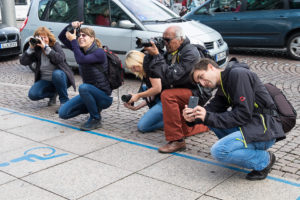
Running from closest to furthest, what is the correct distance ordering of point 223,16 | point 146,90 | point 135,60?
point 135,60 < point 146,90 < point 223,16

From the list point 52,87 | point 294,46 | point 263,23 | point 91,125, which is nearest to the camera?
point 91,125

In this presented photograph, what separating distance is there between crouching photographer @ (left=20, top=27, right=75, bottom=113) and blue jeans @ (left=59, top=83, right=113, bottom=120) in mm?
916

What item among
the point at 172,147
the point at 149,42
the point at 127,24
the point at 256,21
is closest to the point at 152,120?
the point at 172,147

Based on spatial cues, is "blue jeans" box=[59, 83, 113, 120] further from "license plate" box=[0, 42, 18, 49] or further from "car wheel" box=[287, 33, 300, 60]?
"license plate" box=[0, 42, 18, 49]

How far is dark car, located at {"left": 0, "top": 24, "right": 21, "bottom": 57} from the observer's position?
11712mm

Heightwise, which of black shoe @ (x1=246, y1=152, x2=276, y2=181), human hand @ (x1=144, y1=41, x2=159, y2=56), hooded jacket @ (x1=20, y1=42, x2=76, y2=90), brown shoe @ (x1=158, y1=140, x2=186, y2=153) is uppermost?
human hand @ (x1=144, y1=41, x2=159, y2=56)

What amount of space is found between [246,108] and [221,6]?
8.78 metres

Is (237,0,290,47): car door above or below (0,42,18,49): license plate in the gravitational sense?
above

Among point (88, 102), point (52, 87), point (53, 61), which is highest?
point (53, 61)

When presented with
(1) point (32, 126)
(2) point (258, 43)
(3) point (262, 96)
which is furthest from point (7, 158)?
(2) point (258, 43)

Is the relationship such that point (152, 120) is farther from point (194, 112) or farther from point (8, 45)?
point (8, 45)

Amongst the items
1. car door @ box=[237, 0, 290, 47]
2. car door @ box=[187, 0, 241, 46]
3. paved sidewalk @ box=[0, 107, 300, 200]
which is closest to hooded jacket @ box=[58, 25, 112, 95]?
paved sidewalk @ box=[0, 107, 300, 200]

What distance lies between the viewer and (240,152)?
12.2 ft

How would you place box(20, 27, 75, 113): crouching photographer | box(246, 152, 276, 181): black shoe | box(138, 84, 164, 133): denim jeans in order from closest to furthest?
box(246, 152, 276, 181): black shoe
box(138, 84, 164, 133): denim jeans
box(20, 27, 75, 113): crouching photographer
